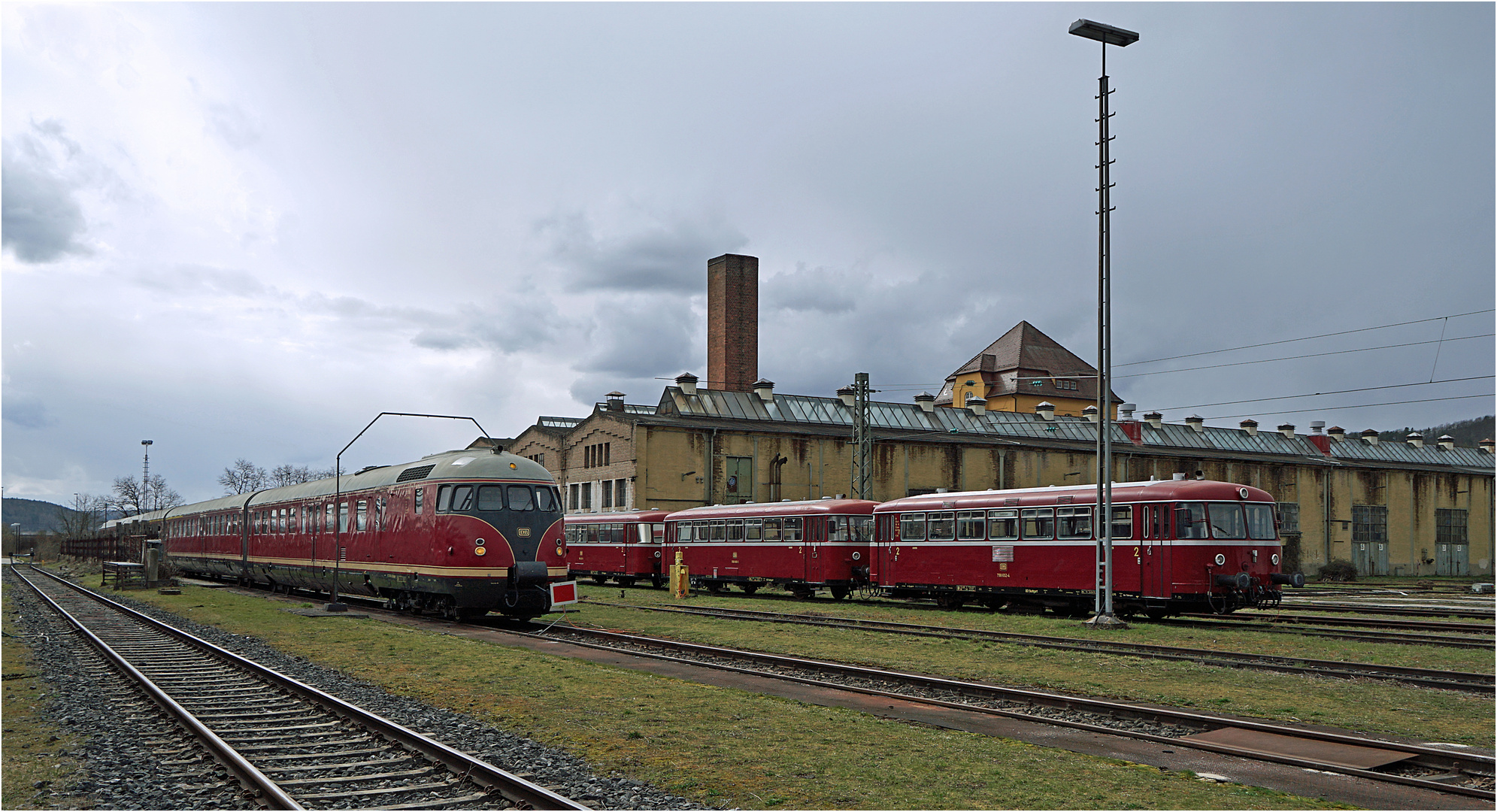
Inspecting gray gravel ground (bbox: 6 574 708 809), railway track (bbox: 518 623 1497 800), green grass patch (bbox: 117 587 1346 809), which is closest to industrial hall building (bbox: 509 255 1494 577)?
railway track (bbox: 518 623 1497 800)

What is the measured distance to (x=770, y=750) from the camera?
32.8 feet

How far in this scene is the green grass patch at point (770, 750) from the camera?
27.7ft

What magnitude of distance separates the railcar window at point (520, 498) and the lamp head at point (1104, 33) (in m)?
14.6

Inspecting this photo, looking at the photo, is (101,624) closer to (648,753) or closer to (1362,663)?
(648,753)

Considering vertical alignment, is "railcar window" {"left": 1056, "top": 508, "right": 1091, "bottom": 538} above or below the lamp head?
below

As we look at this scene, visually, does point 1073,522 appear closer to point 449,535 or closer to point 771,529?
point 771,529

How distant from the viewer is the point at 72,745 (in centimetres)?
1021

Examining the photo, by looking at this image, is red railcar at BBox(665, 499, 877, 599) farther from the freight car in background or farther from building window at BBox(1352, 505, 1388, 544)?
building window at BBox(1352, 505, 1388, 544)

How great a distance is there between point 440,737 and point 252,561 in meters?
31.0

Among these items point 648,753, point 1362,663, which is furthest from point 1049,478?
point 648,753

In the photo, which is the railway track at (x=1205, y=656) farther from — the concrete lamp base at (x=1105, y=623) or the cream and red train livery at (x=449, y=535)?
the cream and red train livery at (x=449, y=535)

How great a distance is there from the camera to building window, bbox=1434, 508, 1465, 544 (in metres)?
72.1

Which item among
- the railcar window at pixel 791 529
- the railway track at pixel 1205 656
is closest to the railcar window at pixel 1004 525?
the railway track at pixel 1205 656

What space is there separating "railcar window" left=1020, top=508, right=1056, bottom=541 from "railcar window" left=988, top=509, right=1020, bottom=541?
0.62ft
